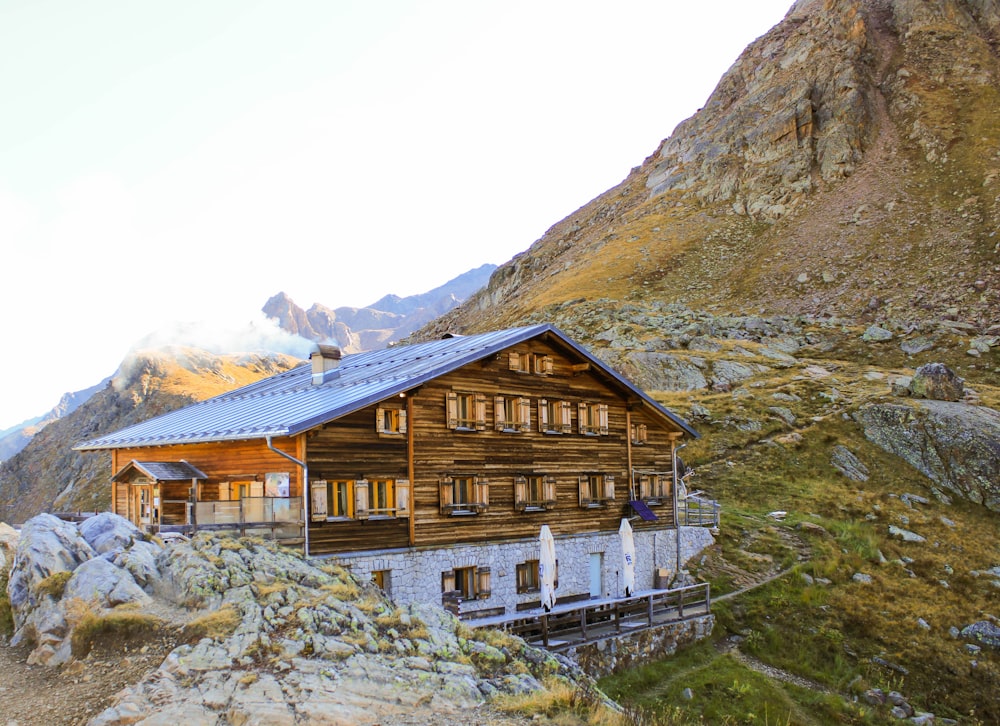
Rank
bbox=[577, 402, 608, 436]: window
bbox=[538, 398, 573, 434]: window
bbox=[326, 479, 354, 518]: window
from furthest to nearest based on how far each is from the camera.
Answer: bbox=[577, 402, 608, 436]: window, bbox=[538, 398, 573, 434]: window, bbox=[326, 479, 354, 518]: window

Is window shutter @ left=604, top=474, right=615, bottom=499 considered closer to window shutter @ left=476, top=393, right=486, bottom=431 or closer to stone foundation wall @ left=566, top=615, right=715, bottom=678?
stone foundation wall @ left=566, top=615, right=715, bottom=678

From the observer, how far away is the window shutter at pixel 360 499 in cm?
2388

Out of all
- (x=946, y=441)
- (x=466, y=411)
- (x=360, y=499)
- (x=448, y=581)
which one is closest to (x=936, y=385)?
(x=946, y=441)

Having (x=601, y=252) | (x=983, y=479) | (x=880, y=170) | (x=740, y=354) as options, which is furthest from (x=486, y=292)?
(x=983, y=479)

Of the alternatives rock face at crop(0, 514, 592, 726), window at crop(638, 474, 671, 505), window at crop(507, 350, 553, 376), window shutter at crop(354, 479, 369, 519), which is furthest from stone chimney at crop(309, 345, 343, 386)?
window at crop(638, 474, 671, 505)

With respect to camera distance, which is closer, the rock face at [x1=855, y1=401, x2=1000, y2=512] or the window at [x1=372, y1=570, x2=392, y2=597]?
the window at [x1=372, y1=570, x2=392, y2=597]

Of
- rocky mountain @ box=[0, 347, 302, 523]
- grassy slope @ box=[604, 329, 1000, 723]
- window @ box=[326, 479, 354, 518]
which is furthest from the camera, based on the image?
rocky mountain @ box=[0, 347, 302, 523]

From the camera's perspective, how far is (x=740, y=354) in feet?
212

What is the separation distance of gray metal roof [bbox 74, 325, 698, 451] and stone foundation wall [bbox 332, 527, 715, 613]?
4.42 metres

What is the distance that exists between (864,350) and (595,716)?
61.3 metres

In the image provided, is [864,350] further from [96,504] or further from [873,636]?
[96,504]

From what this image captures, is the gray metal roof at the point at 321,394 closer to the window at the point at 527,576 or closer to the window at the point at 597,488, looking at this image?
the window at the point at 597,488

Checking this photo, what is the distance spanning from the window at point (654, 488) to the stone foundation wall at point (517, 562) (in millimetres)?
1332

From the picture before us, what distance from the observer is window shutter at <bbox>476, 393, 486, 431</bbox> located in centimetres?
2777
